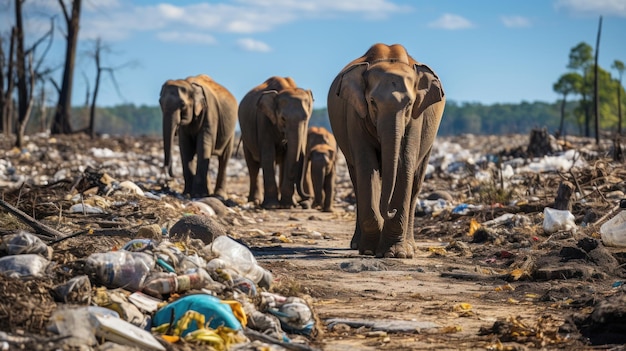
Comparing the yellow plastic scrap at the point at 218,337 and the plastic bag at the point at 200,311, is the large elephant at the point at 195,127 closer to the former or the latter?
the plastic bag at the point at 200,311

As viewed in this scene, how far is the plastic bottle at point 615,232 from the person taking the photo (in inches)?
394

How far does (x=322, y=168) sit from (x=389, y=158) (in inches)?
322

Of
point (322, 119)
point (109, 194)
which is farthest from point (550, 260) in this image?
point (322, 119)

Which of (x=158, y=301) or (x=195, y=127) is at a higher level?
(x=195, y=127)

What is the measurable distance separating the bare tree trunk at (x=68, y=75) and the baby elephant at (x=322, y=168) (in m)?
18.2

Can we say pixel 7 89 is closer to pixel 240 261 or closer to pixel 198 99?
pixel 198 99

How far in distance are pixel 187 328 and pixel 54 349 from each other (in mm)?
927

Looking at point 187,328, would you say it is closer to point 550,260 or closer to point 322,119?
point 550,260

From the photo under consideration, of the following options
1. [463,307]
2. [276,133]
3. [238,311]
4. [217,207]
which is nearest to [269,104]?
[276,133]

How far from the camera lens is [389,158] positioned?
368 inches

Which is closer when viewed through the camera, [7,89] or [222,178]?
[222,178]

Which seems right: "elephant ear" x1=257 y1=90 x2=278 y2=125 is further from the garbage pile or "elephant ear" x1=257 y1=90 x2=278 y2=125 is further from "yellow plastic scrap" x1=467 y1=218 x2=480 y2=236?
the garbage pile

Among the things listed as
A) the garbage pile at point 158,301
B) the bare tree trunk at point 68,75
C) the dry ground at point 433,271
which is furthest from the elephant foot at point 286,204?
the bare tree trunk at point 68,75

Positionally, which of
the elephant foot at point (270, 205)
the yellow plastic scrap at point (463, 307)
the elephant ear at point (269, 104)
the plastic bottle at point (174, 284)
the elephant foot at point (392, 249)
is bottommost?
the elephant foot at point (270, 205)
